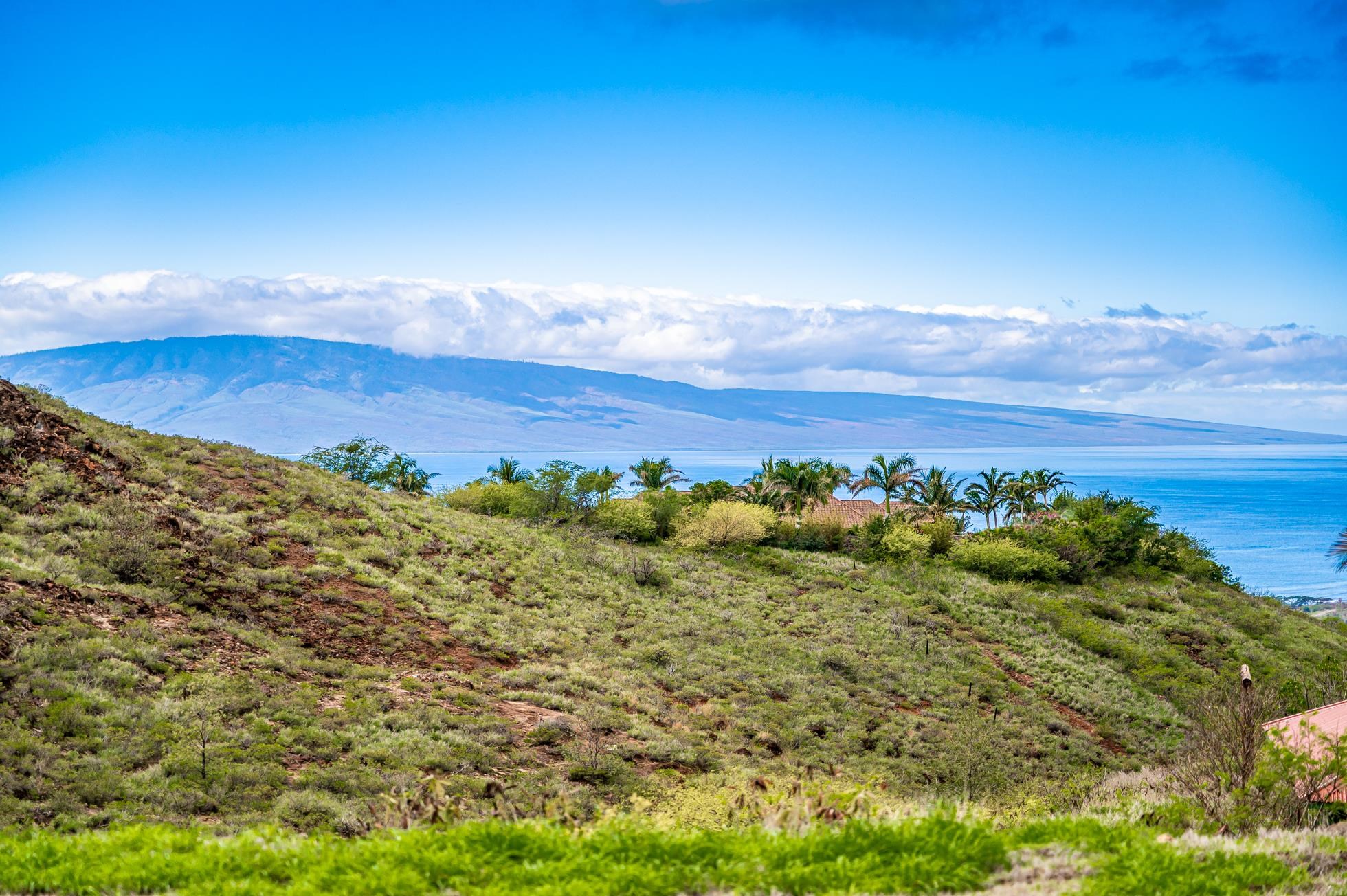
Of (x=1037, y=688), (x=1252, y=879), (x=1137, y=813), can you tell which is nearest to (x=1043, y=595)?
(x=1037, y=688)

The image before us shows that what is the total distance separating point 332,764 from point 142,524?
1066 cm

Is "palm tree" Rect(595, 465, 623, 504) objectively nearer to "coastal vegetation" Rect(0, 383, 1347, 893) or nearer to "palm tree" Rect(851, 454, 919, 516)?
"coastal vegetation" Rect(0, 383, 1347, 893)

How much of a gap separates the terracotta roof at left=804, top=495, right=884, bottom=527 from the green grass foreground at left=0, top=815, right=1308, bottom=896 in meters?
42.3

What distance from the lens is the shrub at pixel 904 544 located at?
44438 mm

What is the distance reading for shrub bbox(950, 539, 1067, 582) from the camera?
4391 centimetres

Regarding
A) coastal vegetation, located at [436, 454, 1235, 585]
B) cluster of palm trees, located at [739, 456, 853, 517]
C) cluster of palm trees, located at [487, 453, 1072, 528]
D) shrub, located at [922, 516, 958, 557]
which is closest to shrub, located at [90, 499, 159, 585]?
coastal vegetation, located at [436, 454, 1235, 585]

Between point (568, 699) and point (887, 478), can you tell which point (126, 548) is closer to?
point (568, 699)

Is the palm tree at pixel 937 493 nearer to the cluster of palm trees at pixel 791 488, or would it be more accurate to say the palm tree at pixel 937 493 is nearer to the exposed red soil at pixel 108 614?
the cluster of palm trees at pixel 791 488

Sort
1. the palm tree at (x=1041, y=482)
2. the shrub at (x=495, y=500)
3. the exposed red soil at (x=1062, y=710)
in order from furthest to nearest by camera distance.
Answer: the palm tree at (x=1041, y=482) → the shrub at (x=495, y=500) → the exposed red soil at (x=1062, y=710)

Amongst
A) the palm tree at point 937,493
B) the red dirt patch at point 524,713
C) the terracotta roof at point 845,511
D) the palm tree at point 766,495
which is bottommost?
the red dirt patch at point 524,713

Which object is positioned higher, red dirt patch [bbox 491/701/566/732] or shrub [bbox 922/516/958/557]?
shrub [bbox 922/516/958/557]

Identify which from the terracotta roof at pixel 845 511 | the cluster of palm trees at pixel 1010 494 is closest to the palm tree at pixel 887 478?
the terracotta roof at pixel 845 511

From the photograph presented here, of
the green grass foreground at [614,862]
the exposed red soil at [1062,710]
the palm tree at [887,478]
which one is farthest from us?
the palm tree at [887,478]

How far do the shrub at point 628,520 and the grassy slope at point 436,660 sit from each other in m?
5.71
